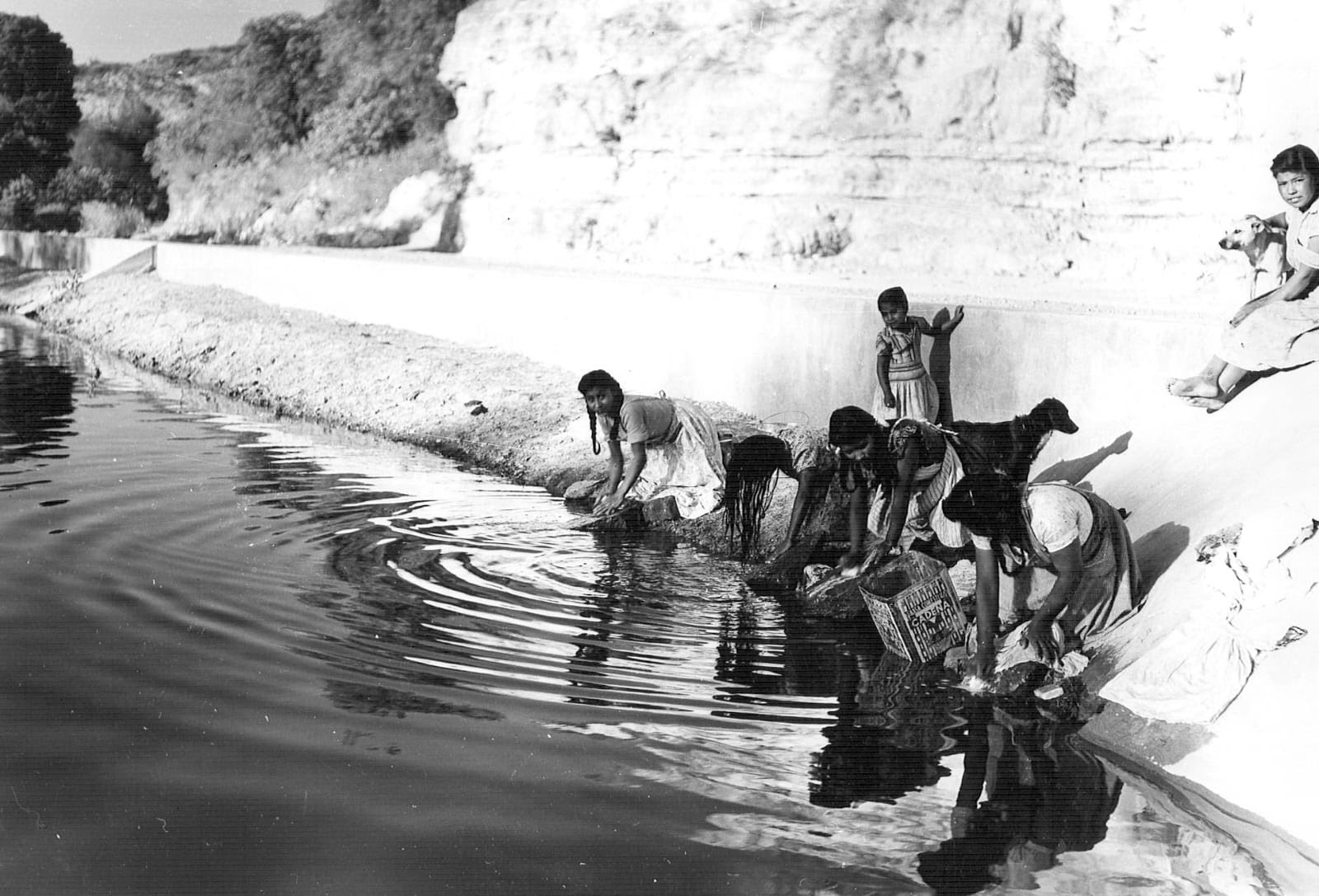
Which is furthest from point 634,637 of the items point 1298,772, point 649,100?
point 649,100

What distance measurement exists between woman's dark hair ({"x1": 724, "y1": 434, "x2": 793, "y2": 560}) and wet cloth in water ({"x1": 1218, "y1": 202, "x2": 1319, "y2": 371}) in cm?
312

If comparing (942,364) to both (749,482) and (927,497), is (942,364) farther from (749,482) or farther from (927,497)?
(927,497)

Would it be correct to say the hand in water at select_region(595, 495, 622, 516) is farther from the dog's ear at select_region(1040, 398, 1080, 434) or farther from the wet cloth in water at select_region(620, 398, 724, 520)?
the dog's ear at select_region(1040, 398, 1080, 434)

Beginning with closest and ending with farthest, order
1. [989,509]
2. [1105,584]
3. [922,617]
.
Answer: [989,509], [1105,584], [922,617]

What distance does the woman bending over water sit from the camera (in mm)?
7867

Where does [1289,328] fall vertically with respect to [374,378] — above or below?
above

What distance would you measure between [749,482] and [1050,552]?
12.1ft

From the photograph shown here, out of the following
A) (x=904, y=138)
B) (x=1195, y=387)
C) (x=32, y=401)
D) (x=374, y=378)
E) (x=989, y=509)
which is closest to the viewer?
(x=989, y=509)

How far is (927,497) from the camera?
26.3ft

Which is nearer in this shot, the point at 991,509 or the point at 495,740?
the point at 495,740

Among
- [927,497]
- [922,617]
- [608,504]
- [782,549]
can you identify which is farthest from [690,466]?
[922,617]

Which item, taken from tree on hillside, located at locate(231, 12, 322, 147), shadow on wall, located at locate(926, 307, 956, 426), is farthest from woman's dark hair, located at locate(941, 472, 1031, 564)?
tree on hillside, located at locate(231, 12, 322, 147)

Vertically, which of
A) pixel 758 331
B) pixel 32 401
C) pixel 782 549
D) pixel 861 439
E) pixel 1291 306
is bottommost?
pixel 32 401


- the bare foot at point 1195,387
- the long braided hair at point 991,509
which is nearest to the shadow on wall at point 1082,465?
the bare foot at point 1195,387
